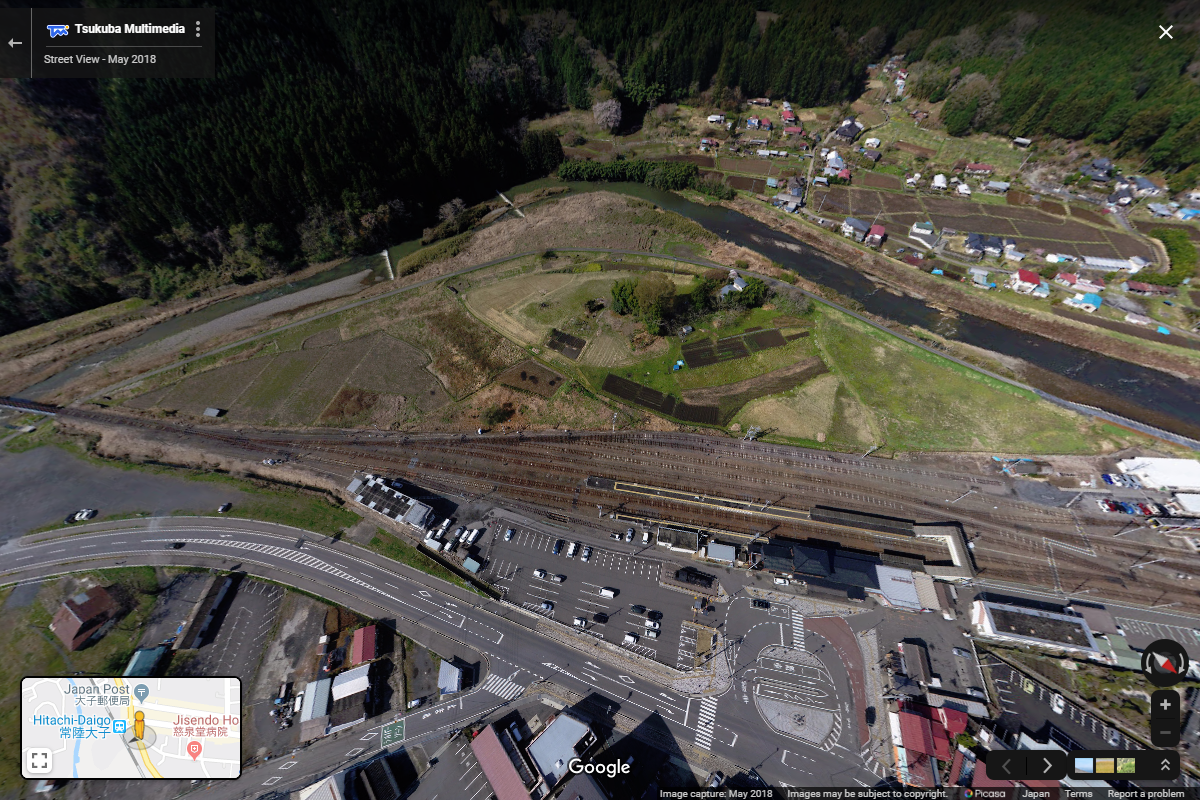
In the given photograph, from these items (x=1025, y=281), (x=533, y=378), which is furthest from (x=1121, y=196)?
(x=533, y=378)

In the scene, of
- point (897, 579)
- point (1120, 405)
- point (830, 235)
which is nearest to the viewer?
point (897, 579)

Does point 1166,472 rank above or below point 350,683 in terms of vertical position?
above

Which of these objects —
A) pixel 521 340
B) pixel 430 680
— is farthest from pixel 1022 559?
pixel 521 340

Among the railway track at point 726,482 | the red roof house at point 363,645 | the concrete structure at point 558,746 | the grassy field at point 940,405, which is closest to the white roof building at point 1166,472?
the grassy field at point 940,405

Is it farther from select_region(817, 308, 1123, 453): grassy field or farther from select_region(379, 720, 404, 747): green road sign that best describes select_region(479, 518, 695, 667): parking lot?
select_region(817, 308, 1123, 453): grassy field

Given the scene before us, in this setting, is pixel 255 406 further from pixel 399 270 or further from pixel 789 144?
pixel 789 144

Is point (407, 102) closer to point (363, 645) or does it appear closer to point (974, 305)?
point (363, 645)

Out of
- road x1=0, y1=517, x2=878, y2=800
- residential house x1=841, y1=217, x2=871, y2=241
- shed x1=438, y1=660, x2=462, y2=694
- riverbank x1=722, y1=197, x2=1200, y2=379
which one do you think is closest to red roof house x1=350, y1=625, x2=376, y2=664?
road x1=0, y1=517, x2=878, y2=800
